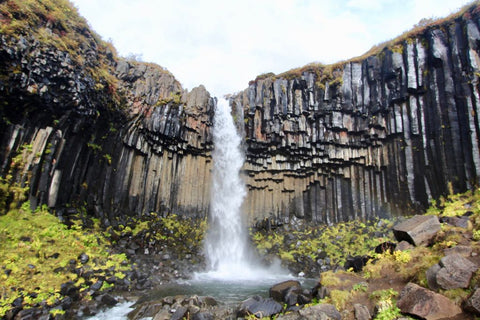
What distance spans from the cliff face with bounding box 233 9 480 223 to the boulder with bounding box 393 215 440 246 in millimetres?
9536

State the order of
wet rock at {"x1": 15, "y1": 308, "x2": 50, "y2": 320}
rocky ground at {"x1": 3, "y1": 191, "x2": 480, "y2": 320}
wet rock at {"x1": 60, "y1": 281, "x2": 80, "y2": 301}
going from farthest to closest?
wet rock at {"x1": 60, "y1": 281, "x2": 80, "y2": 301}, wet rock at {"x1": 15, "y1": 308, "x2": 50, "y2": 320}, rocky ground at {"x1": 3, "y1": 191, "x2": 480, "y2": 320}

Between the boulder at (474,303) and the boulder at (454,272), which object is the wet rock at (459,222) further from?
the boulder at (474,303)

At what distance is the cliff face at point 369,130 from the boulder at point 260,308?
14390 mm

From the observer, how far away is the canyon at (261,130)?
14.8 m

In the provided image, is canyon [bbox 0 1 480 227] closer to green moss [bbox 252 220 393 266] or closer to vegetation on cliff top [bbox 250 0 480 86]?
vegetation on cliff top [bbox 250 0 480 86]

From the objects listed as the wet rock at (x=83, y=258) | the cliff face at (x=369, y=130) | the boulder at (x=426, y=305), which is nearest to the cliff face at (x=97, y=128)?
the wet rock at (x=83, y=258)

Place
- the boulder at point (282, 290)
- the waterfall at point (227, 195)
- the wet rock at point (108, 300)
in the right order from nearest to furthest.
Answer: the boulder at point (282, 290) < the wet rock at point (108, 300) < the waterfall at point (227, 195)

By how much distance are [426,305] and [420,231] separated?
14.1 feet

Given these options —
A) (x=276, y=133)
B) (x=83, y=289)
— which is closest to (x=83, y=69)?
(x=83, y=289)

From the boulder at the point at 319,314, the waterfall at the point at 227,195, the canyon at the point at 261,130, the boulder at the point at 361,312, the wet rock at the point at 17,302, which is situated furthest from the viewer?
the waterfall at the point at 227,195

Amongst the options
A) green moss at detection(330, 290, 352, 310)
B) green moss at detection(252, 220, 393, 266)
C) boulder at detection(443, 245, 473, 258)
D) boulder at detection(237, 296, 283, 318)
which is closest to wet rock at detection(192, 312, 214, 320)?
boulder at detection(237, 296, 283, 318)

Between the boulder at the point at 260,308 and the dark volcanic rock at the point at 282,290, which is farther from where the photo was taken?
the dark volcanic rock at the point at 282,290

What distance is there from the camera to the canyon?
48.6ft

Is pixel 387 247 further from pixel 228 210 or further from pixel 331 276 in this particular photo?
pixel 228 210
